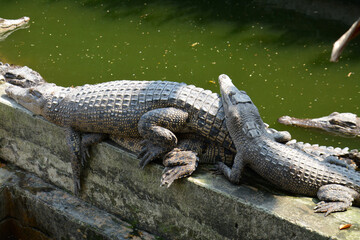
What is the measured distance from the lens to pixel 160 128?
378cm

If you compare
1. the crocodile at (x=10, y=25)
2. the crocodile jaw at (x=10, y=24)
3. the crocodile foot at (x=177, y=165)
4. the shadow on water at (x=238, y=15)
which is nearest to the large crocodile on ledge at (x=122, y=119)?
the crocodile foot at (x=177, y=165)

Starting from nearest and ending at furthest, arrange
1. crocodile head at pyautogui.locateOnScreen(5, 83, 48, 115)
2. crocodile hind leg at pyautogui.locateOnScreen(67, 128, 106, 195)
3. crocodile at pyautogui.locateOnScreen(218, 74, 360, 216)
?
crocodile at pyautogui.locateOnScreen(218, 74, 360, 216)
crocodile hind leg at pyautogui.locateOnScreen(67, 128, 106, 195)
crocodile head at pyautogui.locateOnScreen(5, 83, 48, 115)

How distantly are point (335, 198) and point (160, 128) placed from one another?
4.60ft

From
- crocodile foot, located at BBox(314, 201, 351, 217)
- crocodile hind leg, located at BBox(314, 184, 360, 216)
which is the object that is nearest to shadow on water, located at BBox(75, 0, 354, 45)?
crocodile hind leg, located at BBox(314, 184, 360, 216)

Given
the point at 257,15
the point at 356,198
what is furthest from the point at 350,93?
the point at 356,198

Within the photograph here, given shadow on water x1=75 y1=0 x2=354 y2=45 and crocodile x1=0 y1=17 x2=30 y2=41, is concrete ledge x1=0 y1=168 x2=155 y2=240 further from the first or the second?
shadow on water x1=75 y1=0 x2=354 y2=45

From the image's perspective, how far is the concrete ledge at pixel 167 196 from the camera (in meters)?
3.28

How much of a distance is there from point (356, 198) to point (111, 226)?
207 cm

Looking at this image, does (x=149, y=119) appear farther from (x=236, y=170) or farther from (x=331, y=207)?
(x=331, y=207)

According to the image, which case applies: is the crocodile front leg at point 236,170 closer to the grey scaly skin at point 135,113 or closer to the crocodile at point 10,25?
the grey scaly skin at point 135,113

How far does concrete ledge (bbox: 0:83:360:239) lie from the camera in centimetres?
328

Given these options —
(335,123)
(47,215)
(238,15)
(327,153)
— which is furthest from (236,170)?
(238,15)

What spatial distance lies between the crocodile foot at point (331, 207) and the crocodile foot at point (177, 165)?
0.96 meters

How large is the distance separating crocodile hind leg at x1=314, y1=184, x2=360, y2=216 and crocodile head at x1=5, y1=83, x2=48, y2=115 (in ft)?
8.33
